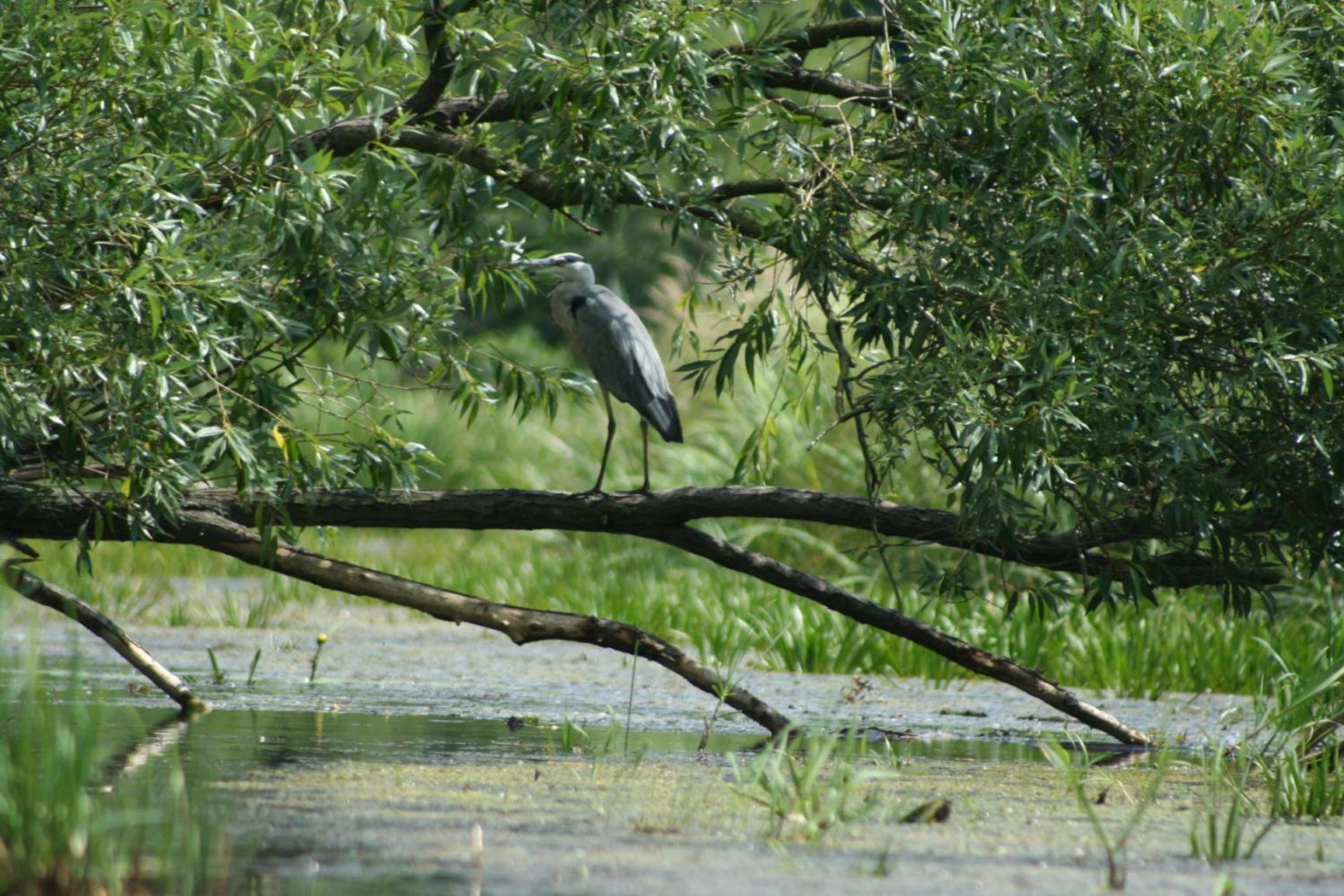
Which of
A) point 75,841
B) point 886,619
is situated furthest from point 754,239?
point 75,841

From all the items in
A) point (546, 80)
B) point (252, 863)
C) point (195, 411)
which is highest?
point (546, 80)

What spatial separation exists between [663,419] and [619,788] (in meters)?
2.79

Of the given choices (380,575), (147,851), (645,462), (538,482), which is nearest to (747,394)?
(538,482)

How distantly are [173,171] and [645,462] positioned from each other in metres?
2.70

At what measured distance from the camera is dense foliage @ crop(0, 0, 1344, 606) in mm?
4715

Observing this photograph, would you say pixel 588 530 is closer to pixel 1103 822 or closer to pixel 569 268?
pixel 1103 822

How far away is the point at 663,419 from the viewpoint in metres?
7.34

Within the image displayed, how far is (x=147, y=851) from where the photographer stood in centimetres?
367

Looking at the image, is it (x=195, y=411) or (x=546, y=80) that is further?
(x=546, y=80)

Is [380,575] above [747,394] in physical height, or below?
below

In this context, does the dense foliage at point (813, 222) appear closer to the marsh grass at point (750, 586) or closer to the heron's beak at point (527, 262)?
the heron's beak at point (527, 262)

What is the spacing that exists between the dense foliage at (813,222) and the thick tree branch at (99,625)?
1.26 feet

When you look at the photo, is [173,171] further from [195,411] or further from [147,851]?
[147,851]

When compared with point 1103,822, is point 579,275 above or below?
above
